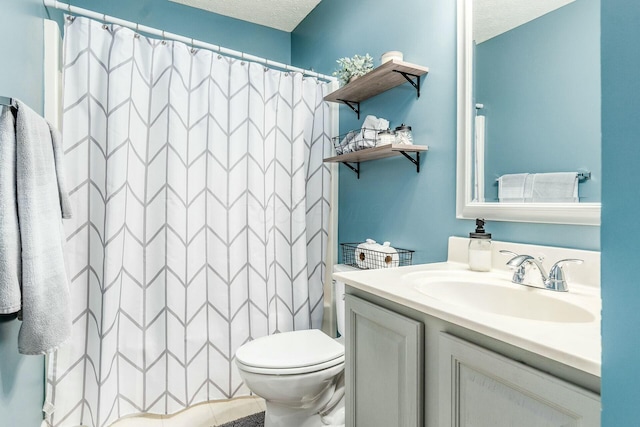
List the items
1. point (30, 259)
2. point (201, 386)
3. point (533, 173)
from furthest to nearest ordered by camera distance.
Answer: point (201, 386)
point (533, 173)
point (30, 259)

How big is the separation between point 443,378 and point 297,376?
76 cm

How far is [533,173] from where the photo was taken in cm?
123

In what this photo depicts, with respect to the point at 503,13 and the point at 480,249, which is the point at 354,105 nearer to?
the point at 503,13

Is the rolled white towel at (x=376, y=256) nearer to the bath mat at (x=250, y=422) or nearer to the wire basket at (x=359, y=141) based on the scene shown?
the wire basket at (x=359, y=141)

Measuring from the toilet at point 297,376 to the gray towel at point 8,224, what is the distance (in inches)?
32.5

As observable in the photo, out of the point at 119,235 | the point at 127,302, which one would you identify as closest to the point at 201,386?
the point at 127,302

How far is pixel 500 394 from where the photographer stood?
71 centimetres

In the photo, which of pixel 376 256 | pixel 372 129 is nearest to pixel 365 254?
pixel 376 256

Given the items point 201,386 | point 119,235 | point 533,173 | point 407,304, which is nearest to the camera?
point 407,304

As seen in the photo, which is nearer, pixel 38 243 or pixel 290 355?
pixel 38 243

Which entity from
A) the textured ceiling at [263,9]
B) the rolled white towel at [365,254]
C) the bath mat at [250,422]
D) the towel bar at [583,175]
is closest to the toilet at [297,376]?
the bath mat at [250,422]

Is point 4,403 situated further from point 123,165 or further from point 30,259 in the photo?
point 123,165

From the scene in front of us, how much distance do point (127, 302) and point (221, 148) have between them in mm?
905

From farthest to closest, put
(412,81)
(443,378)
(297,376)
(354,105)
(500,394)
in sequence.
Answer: (354,105) < (412,81) < (297,376) < (443,378) < (500,394)
